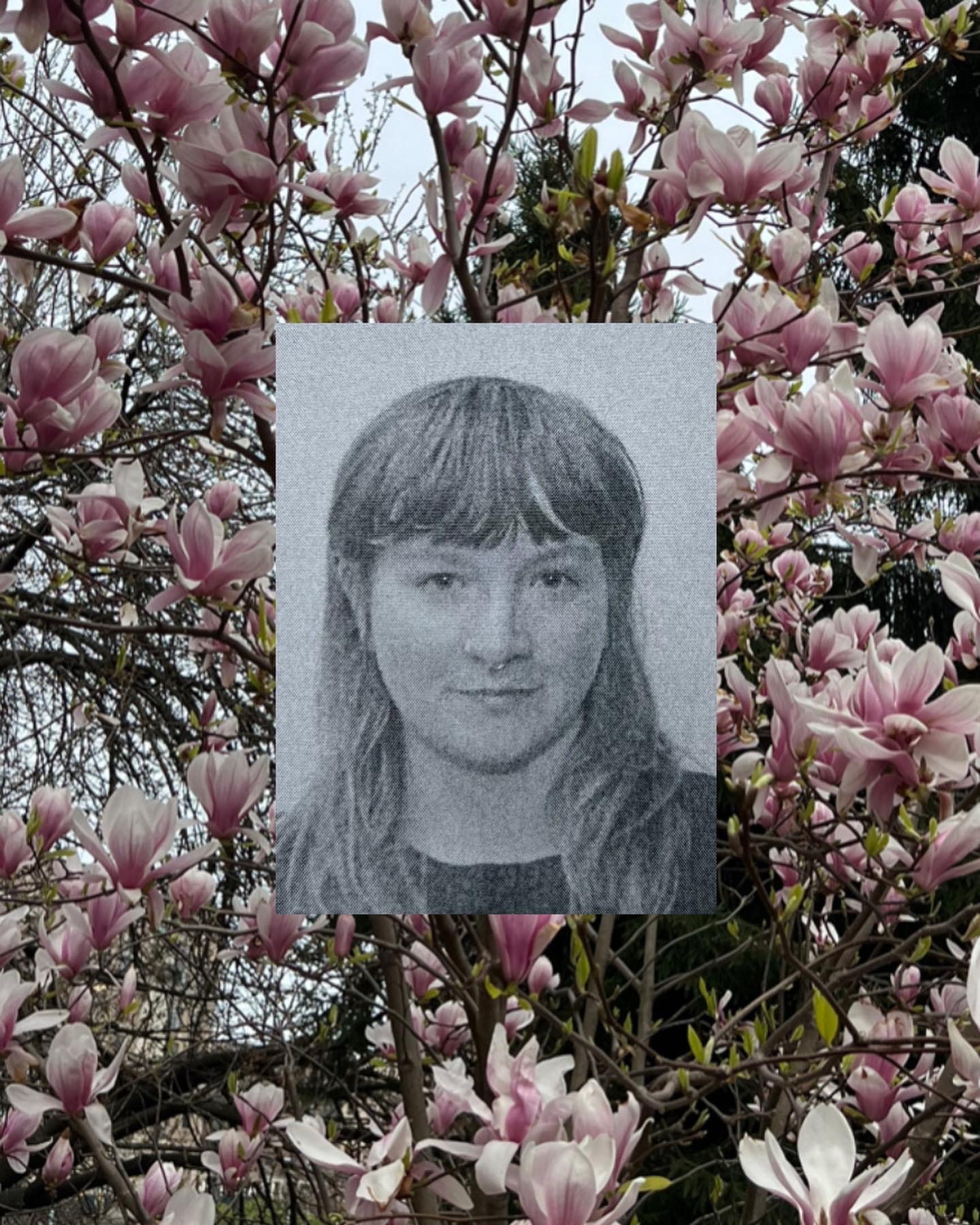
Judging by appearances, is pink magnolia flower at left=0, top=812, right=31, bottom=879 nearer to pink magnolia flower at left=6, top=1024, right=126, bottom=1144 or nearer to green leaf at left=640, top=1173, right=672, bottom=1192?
pink magnolia flower at left=6, top=1024, right=126, bottom=1144

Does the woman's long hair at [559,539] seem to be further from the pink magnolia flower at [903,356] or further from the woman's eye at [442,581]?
the pink magnolia flower at [903,356]

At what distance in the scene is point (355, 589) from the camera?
89 cm

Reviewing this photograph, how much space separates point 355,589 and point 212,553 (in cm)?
21

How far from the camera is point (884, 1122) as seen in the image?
1542 millimetres

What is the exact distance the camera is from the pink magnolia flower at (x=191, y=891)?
4.95 ft

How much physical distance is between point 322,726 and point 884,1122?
0.95 meters

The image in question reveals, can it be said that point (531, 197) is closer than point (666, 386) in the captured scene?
No

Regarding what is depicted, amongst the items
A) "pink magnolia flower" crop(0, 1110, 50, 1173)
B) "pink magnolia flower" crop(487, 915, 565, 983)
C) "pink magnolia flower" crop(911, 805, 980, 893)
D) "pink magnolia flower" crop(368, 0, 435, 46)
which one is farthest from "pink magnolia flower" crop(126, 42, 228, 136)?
"pink magnolia flower" crop(0, 1110, 50, 1173)

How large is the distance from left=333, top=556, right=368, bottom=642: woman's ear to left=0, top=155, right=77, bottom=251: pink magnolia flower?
346 millimetres

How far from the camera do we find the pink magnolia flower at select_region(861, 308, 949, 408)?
1.06 metres

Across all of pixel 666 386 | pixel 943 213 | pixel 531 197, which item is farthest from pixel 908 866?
pixel 531 197

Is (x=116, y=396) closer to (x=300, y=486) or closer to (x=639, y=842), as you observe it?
(x=300, y=486)

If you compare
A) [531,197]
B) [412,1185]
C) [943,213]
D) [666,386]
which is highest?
[531,197]

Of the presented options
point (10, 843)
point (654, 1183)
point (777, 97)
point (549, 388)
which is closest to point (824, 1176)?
point (654, 1183)
